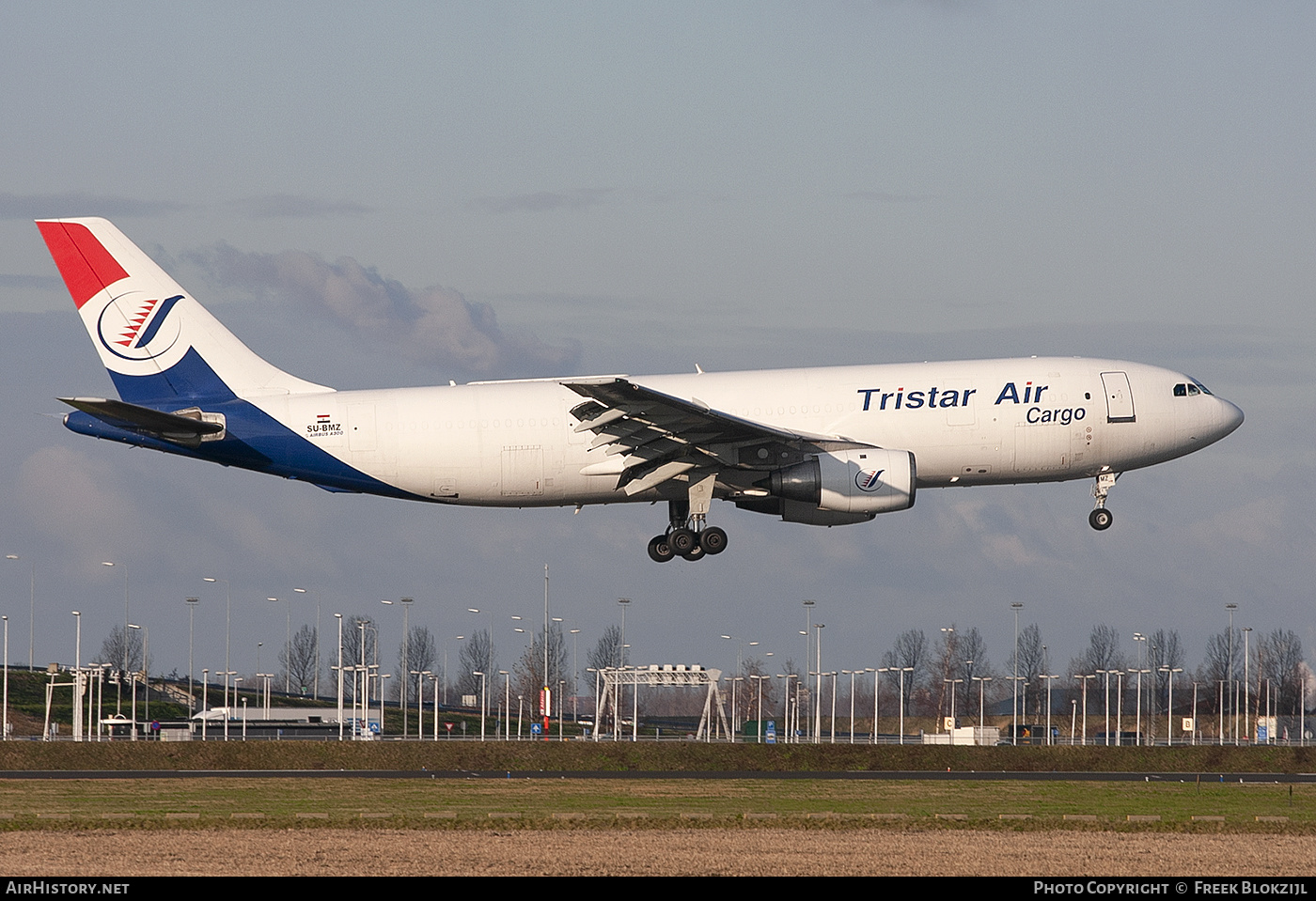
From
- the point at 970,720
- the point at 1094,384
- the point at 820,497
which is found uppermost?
the point at 1094,384

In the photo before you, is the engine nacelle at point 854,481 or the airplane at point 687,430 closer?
the engine nacelle at point 854,481

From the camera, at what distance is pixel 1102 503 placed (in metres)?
48.7

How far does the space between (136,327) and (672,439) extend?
16.7 metres

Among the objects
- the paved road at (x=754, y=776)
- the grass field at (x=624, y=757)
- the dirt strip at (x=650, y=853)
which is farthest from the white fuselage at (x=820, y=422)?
the grass field at (x=624, y=757)

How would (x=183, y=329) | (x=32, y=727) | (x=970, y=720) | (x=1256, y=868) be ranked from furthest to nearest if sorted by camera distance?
(x=970, y=720)
(x=32, y=727)
(x=183, y=329)
(x=1256, y=868)

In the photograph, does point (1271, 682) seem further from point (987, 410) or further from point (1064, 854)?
point (1064, 854)

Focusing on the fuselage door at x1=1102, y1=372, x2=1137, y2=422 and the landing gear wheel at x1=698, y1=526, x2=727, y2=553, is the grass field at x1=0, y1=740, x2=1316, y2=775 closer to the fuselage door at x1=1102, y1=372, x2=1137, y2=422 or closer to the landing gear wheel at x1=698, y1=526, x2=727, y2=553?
the landing gear wheel at x1=698, y1=526, x2=727, y2=553

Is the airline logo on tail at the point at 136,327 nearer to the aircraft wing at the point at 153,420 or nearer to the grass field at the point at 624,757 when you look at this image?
the aircraft wing at the point at 153,420

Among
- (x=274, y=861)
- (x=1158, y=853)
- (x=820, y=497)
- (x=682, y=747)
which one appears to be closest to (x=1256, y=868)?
(x=1158, y=853)

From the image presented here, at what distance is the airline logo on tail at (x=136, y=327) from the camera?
48.3m

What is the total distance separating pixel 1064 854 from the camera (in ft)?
97.7

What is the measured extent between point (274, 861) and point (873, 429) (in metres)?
23.3

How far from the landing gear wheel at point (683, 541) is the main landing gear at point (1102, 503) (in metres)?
12.0

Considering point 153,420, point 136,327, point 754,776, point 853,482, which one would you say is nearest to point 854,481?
point 853,482
